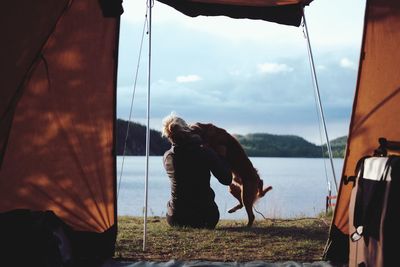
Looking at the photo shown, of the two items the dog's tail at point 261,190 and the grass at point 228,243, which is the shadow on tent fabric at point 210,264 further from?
the dog's tail at point 261,190

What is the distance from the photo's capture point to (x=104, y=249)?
4.88 meters

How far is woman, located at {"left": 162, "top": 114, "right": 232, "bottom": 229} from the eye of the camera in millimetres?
5684

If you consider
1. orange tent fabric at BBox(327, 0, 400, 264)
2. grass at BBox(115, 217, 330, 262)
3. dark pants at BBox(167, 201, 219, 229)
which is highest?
orange tent fabric at BBox(327, 0, 400, 264)

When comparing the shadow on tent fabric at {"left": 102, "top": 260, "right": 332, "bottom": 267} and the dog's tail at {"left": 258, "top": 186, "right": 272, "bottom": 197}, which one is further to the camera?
the dog's tail at {"left": 258, "top": 186, "right": 272, "bottom": 197}

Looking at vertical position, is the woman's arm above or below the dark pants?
above

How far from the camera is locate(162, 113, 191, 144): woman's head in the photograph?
561 centimetres

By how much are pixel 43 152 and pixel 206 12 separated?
213cm

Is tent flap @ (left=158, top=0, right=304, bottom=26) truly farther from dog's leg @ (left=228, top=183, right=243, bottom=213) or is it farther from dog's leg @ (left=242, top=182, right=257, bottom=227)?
dog's leg @ (left=228, top=183, right=243, bottom=213)

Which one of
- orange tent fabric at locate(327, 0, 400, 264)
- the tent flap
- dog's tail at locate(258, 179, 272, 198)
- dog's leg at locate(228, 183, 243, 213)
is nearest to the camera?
orange tent fabric at locate(327, 0, 400, 264)

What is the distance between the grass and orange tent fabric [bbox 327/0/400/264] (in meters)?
0.42

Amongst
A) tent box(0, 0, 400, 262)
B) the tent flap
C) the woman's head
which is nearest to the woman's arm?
the woman's head

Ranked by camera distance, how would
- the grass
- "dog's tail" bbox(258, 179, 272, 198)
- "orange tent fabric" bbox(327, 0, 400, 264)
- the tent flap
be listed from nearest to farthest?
"orange tent fabric" bbox(327, 0, 400, 264) → the grass → the tent flap → "dog's tail" bbox(258, 179, 272, 198)

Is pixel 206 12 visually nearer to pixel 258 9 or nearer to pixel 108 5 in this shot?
pixel 258 9

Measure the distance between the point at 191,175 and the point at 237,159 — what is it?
576 mm
